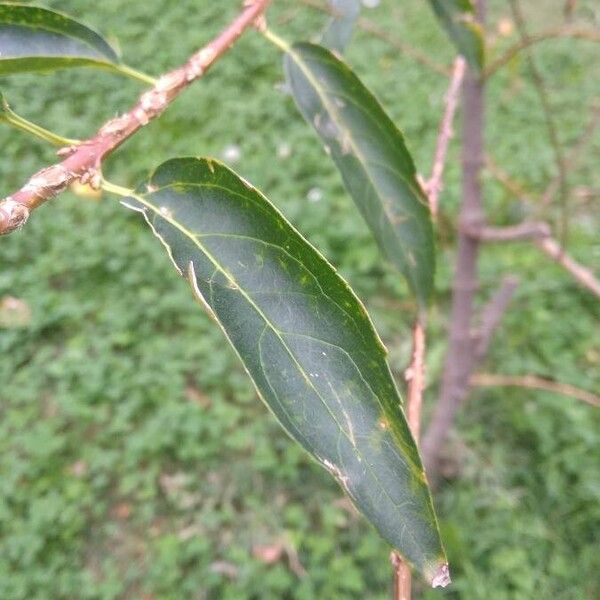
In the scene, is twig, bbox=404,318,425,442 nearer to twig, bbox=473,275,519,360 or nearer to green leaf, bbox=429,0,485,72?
green leaf, bbox=429,0,485,72

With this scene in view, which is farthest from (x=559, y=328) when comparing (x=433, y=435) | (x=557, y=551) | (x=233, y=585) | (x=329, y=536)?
(x=233, y=585)

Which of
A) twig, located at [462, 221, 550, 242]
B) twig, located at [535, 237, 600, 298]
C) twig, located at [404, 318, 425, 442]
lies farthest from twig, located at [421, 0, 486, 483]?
twig, located at [404, 318, 425, 442]

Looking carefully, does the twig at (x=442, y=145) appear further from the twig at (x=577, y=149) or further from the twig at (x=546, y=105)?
the twig at (x=577, y=149)

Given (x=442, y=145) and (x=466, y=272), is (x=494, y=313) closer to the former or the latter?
(x=466, y=272)

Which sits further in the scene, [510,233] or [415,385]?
[510,233]

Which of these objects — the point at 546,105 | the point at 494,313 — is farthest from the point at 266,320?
the point at 494,313
